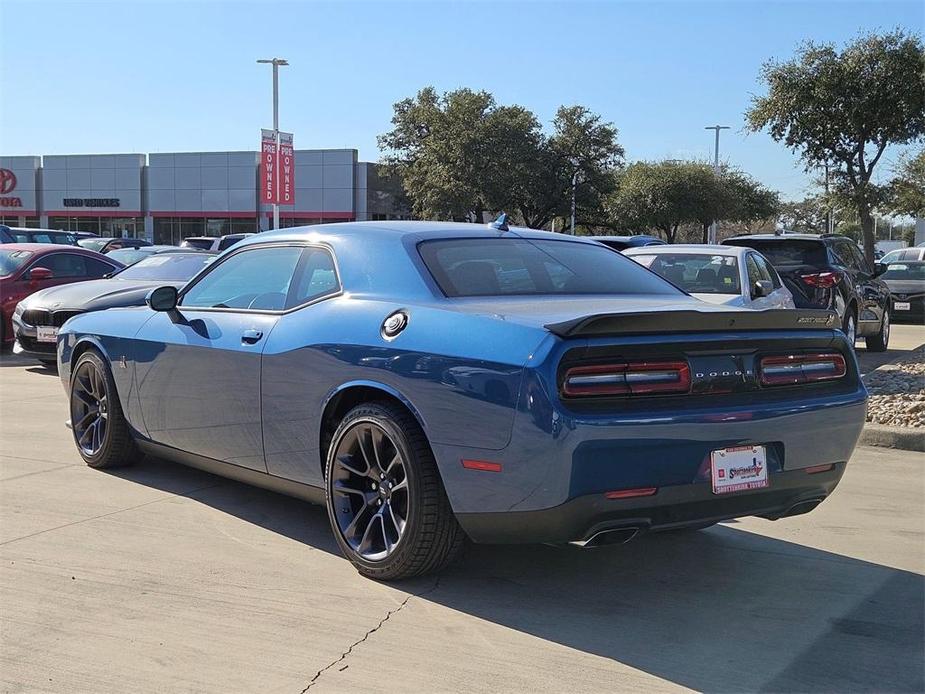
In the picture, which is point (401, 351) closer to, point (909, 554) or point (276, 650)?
point (276, 650)

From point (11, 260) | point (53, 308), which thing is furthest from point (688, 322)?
point (11, 260)

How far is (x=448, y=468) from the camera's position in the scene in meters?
3.71

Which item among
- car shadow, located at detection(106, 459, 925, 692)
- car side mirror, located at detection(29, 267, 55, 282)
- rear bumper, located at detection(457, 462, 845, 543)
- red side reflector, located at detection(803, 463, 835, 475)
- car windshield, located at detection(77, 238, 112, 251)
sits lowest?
car shadow, located at detection(106, 459, 925, 692)

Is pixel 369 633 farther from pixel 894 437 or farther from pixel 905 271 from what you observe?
pixel 905 271

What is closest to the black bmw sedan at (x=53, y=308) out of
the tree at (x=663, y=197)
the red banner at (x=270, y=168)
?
the red banner at (x=270, y=168)

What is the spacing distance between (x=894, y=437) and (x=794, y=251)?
18.1 ft

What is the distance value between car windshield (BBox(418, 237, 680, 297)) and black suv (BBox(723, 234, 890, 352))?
7145mm

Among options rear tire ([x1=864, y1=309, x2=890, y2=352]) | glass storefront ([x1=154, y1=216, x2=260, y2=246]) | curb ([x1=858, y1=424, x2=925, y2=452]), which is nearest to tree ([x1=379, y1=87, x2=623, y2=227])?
glass storefront ([x1=154, y1=216, x2=260, y2=246])

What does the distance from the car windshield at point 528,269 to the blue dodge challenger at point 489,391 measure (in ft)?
0.05

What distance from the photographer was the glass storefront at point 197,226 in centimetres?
5709

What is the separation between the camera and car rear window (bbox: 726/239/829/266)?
12156 mm

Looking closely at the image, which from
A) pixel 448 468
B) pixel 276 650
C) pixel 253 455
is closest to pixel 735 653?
pixel 448 468

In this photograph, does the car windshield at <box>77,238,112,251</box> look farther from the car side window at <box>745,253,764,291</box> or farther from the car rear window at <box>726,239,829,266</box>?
the car side window at <box>745,253,764,291</box>

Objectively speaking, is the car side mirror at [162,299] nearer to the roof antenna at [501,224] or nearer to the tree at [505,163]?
the roof antenna at [501,224]
